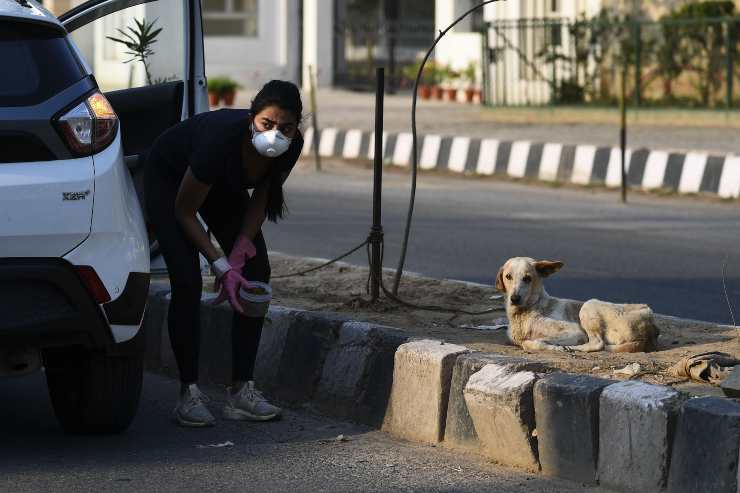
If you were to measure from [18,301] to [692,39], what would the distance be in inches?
738

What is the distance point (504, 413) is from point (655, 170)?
36.9 ft

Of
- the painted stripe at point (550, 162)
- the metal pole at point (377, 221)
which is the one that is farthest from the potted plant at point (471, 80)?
the metal pole at point (377, 221)

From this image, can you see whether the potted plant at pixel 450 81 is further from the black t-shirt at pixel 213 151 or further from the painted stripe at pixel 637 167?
the black t-shirt at pixel 213 151

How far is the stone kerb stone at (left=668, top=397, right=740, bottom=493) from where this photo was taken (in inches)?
194

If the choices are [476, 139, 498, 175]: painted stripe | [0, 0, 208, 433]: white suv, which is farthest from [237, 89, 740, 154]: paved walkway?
[0, 0, 208, 433]: white suv

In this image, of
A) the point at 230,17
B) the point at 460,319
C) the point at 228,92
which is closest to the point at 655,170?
the point at 460,319

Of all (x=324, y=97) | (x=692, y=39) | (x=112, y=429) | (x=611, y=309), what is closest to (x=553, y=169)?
(x=692, y=39)

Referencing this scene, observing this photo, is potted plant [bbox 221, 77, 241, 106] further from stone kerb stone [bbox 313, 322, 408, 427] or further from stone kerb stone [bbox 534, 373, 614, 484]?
stone kerb stone [bbox 534, 373, 614, 484]

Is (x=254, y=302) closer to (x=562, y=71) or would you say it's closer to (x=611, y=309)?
(x=611, y=309)

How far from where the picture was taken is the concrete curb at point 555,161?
16062 millimetres

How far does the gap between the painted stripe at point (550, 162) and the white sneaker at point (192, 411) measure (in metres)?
12.0

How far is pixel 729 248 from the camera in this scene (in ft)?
38.6

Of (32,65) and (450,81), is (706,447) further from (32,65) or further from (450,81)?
(450,81)

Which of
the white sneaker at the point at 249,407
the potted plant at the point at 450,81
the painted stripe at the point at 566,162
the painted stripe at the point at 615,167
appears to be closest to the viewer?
the white sneaker at the point at 249,407
